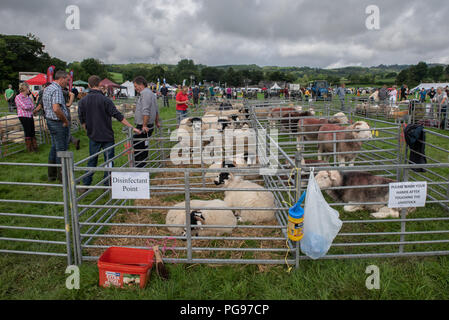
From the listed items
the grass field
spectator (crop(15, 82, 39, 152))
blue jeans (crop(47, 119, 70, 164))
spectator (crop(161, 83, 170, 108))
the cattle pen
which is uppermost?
spectator (crop(161, 83, 170, 108))

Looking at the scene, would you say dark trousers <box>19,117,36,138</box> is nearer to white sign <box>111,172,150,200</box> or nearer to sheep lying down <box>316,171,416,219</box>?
white sign <box>111,172,150,200</box>

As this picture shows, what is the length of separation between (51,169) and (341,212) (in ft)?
20.3

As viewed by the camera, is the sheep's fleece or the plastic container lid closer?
the plastic container lid

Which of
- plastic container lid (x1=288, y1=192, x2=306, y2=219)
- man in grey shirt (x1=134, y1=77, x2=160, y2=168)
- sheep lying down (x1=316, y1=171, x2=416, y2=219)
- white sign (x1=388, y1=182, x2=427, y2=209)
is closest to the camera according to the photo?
plastic container lid (x1=288, y1=192, x2=306, y2=219)

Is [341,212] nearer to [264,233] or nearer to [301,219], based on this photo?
[264,233]

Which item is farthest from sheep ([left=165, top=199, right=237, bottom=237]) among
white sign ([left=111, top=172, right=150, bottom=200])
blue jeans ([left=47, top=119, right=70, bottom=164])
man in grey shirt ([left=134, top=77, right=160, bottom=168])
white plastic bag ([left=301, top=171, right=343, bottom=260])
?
blue jeans ([left=47, top=119, right=70, bottom=164])

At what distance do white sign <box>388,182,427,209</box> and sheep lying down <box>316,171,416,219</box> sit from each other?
1524 mm

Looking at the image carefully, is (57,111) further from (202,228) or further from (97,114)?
(202,228)

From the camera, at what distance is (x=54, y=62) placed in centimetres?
8094

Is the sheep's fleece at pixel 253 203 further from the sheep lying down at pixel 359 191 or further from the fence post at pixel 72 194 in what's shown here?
the fence post at pixel 72 194

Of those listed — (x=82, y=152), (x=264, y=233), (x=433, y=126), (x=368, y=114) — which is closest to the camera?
(x=264, y=233)

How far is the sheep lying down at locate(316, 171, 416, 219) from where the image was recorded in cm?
506
